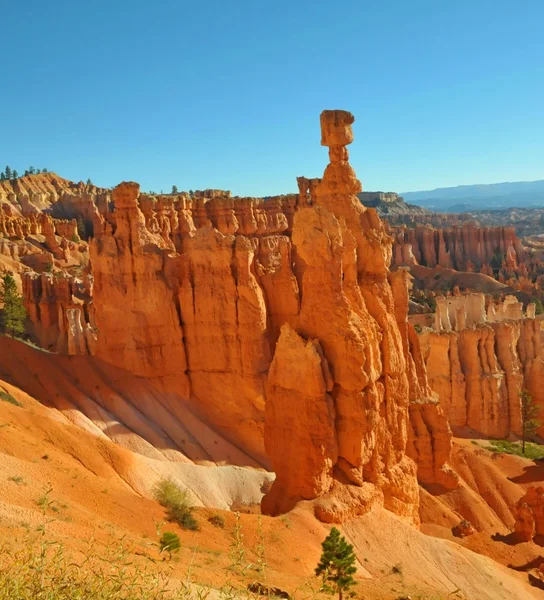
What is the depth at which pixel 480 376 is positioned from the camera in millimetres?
36906

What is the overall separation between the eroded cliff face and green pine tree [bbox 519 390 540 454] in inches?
18.0

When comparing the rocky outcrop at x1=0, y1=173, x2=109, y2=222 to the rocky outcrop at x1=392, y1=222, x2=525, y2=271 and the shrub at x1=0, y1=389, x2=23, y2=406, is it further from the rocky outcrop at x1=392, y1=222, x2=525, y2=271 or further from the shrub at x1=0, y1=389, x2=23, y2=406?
the shrub at x1=0, y1=389, x2=23, y2=406


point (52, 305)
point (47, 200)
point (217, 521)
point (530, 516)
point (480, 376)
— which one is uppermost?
point (47, 200)

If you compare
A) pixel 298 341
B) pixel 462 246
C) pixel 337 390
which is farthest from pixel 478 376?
pixel 462 246

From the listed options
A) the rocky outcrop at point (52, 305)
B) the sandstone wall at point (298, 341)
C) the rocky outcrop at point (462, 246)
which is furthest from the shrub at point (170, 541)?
the rocky outcrop at point (462, 246)

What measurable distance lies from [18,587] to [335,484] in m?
13.1

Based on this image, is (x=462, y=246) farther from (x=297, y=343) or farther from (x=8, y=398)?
(x=8, y=398)

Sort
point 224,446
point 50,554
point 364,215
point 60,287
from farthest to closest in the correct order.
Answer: point 60,287 → point 224,446 → point 364,215 → point 50,554

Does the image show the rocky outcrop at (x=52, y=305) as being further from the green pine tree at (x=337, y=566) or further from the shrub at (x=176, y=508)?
the green pine tree at (x=337, y=566)

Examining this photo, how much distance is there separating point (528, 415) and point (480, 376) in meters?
4.68

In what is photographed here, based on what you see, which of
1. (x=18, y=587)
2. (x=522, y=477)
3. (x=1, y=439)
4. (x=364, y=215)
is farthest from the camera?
(x=522, y=477)

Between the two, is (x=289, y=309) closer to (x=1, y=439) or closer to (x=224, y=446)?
(x=224, y=446)

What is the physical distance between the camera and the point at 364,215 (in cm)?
2311

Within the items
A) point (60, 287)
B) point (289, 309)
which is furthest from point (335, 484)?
point (60, 287)
